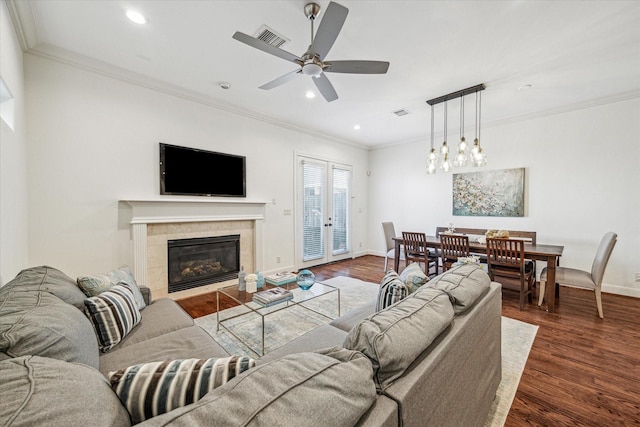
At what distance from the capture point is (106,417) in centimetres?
59

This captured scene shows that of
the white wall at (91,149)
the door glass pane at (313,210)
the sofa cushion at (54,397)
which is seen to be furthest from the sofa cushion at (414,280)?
the door glass pane at (313,210)

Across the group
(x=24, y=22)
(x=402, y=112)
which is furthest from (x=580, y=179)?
(x=24, y=22)

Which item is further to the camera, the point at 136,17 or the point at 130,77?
the point at 130,77

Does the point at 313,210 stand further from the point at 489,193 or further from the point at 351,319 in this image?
the point at 351,319

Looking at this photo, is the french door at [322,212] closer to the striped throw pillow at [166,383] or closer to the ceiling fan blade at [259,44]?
the ceiling fan blade at [259,44]

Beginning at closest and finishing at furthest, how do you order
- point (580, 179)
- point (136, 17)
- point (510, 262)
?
point (136, 17) → point (510, 262) → point (580, 179)

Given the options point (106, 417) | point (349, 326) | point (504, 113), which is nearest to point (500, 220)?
point (504, 113)

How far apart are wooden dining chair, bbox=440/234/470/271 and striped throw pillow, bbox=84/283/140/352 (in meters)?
3.79

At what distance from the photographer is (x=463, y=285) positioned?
145 cm

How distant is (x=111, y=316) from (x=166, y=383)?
1.27 metres

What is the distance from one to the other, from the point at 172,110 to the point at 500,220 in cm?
568

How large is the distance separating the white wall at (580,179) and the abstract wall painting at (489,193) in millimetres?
112

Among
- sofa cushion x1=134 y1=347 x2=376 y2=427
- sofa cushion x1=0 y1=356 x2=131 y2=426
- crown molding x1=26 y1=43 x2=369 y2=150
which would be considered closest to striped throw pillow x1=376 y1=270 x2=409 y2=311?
sofa cushion x1=134 y1=347 x2=376 y2=427

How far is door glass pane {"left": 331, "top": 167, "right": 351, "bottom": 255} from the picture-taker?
5922mm
